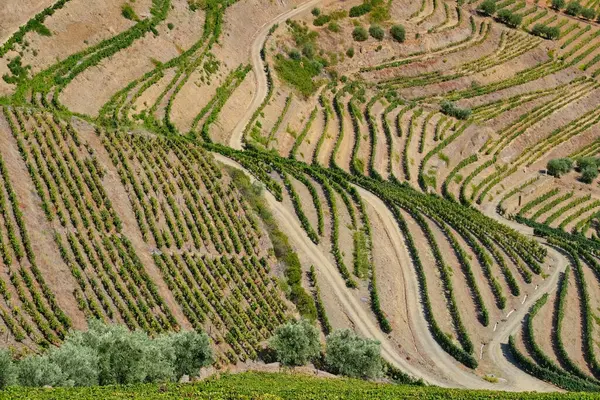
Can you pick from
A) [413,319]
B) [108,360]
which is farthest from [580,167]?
[108,360]

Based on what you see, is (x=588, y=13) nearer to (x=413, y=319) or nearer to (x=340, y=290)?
(x=413, y=319)


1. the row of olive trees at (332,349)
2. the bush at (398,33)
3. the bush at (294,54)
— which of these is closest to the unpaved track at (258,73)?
the bush at (294,54)

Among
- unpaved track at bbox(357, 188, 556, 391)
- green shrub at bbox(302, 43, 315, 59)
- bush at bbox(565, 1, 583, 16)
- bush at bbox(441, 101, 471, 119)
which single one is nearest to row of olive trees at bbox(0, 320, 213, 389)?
unpaved track at bbox(357, 188, 556, 391)

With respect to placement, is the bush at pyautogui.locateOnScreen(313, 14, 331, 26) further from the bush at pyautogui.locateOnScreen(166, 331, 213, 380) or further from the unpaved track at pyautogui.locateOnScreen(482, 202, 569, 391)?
the bush at pyautogui.locateOnScreen(166, 331, 213, 380)

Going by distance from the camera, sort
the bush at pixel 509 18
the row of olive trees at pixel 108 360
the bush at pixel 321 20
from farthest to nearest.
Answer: the bush at pixel 509 18 → the bush at pixel 321 20 → the row of olive trees at pixel 108 360

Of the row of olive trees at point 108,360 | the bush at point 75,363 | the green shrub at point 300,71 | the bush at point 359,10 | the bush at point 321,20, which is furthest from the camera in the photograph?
the bush at point 359,10

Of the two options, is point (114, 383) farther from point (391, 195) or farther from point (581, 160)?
point (581, 160)

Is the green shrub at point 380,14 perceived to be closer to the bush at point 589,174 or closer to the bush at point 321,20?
the bush at point 321,20
